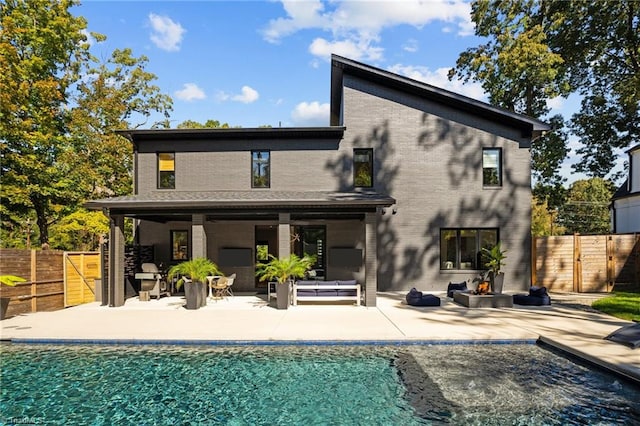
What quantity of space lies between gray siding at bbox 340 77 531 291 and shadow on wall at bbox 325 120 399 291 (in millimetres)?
43

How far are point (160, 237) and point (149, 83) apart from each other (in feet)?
59.2

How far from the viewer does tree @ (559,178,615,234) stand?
50750 mm

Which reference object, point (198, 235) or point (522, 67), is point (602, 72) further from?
point (198, 235)

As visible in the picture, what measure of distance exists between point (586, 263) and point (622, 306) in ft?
13.9

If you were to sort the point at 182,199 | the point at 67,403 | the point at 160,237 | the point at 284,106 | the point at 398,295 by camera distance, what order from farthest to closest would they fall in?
the point at 284,106 → the point at 160,237 → the point at 398,295 → the point at 182,199 → the point at 67,403

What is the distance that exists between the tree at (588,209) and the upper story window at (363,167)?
4664cm

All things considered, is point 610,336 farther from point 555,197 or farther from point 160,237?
point 555,197

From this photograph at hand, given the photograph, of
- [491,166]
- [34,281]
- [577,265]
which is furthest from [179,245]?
[577,265]

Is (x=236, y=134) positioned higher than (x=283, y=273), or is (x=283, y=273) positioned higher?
(x=236, y=134)

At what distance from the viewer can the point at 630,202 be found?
21438 mm

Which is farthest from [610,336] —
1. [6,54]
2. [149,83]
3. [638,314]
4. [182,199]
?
[149,83]

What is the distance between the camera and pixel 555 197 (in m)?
25.1

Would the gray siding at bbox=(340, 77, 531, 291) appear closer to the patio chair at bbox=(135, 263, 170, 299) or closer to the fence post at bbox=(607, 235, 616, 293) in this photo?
the fence post at bbox=(607, 235, 616, 293)

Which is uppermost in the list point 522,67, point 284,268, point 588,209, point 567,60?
point 567,60
